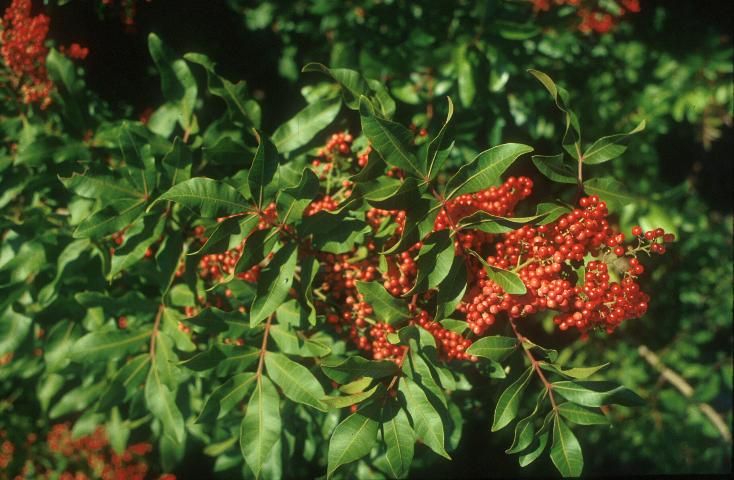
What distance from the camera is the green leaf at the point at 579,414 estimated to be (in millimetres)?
1378

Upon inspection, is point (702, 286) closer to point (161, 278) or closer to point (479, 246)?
point (479, 246)

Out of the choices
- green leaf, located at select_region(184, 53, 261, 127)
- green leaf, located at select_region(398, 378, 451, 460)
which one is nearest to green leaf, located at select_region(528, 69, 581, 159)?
green leaf, located at select_region(398, 378, 451, 460)

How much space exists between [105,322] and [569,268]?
1.61m

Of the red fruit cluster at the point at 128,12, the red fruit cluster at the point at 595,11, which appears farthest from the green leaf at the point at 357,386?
the red fruit cluster at the point at 595,11

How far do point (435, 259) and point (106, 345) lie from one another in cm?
115

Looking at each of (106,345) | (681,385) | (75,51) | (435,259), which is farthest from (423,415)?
(681,385)

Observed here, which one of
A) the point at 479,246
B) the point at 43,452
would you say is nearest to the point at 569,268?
the point at 479,246

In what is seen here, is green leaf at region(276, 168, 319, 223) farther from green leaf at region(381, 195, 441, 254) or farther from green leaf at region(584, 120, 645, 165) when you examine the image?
green leaf at region(584, 120, 645, 165)

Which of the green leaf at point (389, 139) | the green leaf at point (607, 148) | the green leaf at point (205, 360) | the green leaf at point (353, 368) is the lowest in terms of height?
the green leaf at point (205, 360)

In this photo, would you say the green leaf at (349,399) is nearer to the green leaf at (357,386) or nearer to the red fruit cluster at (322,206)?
the green leaf at (357,386)

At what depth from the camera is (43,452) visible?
11.0ft

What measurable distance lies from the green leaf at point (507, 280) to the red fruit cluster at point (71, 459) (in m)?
2.80

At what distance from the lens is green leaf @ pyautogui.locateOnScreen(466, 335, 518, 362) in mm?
1209

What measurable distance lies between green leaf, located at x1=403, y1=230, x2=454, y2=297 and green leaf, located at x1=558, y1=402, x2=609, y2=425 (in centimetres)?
56
